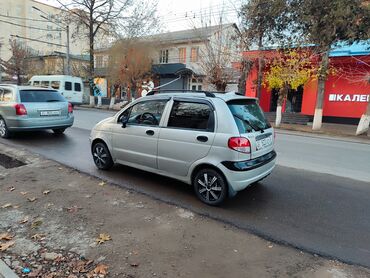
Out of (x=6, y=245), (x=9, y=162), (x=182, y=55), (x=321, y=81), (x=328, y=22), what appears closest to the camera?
(x=6, y=245)

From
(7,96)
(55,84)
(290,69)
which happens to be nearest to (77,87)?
(55,84)

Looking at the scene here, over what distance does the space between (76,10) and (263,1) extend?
1976 centimetres

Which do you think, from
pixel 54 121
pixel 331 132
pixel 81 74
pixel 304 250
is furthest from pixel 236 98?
pixel 81 74

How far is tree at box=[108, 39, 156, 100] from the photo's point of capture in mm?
24750

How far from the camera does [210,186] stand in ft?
14.5

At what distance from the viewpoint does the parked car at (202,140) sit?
13.7 ft

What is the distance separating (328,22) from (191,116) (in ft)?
40.5

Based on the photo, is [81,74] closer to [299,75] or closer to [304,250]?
[299,75]

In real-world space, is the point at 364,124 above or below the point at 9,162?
above

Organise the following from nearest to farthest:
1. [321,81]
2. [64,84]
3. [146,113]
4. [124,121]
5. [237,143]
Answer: [237,143] → [146,113] → [124,121] → [321,81] → [64,84]

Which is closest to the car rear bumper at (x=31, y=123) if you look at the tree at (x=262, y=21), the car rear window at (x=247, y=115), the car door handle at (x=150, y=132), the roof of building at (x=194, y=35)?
the car door handle at (x=150, y=132)

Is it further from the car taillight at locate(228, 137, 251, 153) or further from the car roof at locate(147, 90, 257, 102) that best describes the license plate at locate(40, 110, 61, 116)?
the car taillight at locate(228, 137, 251, 153)

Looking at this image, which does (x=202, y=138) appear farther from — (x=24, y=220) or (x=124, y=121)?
(x=24, y=220)

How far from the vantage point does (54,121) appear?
30.2 ft
